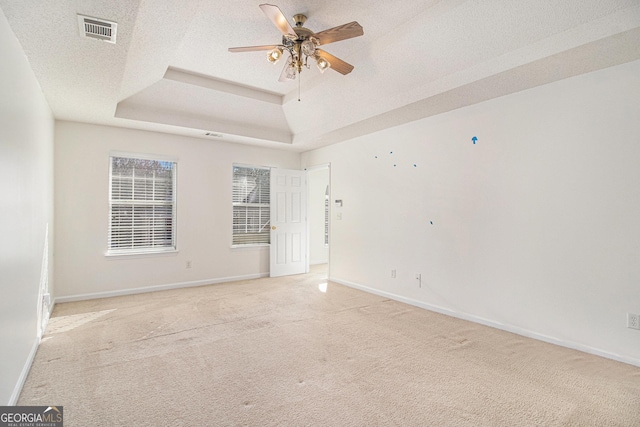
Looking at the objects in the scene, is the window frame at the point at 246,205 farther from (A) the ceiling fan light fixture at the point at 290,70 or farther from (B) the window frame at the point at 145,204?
(A) the ceiling fan light fixture at the point at 290,70

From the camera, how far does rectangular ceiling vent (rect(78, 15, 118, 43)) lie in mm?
2193

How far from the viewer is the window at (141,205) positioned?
4770 millimetres

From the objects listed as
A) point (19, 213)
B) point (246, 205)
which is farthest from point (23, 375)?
point (246, 205)

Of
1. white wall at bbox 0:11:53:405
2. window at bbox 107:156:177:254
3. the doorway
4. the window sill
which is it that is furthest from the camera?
the doorway

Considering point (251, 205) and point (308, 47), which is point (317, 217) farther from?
point (308, 47)

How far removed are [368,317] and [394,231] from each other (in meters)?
1.37

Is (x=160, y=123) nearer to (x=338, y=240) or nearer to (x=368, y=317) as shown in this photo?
(x=338, y=240)

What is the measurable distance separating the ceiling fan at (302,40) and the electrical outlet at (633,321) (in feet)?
10.3

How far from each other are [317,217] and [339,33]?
570 cm

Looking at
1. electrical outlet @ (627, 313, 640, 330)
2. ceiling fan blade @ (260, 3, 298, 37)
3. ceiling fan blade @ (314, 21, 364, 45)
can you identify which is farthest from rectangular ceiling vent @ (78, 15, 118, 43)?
electrical outlet @ (627, 313, 640, 330)

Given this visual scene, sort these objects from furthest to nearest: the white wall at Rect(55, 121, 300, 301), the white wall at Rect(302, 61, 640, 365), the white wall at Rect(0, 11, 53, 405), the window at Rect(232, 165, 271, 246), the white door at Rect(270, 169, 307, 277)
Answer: the white door at Rect(270, 169, 307, 277), the window at Rect(232, 165, 271, 246), the white wall at Rect(55, 121, 300, 301), the white wall at Rect(302, 61, 640, 365), the white wall at Rect(0, 11, 53, 405)

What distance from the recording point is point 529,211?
3.23 m

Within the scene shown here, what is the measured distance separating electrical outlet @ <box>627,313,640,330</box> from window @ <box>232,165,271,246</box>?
5.02m

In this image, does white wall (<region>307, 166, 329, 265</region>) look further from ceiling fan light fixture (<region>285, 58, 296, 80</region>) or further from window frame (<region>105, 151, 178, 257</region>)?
ceiling fan light fixture (<region>285, 58, 296, 80</region>)
